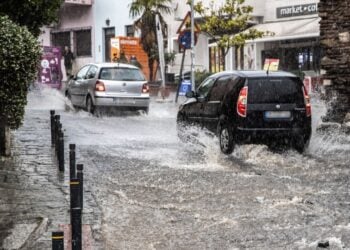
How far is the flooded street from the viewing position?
764 centimetres

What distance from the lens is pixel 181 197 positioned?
9789 millimetres

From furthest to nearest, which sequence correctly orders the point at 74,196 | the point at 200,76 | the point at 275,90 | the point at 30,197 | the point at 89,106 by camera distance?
the point at 200,76 → the point at 89,106 → the point at 275,90 → the point at 30,197 → the point at 74,196

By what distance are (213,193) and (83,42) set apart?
36884 millimetres

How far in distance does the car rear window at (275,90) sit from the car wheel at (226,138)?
0.66 m

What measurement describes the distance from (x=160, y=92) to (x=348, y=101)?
48.0 feet

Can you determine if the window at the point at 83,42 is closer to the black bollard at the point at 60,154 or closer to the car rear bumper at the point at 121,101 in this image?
the car rear bumper at the point at 121,101

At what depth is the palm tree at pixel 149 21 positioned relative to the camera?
34.9 metres

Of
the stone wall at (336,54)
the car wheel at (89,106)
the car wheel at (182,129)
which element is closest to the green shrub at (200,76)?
the car wheel at (89,106)

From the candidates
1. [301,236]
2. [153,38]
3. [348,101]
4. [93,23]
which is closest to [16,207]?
[301,236]

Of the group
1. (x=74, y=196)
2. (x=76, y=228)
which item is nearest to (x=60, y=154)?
(x=74, y=196)

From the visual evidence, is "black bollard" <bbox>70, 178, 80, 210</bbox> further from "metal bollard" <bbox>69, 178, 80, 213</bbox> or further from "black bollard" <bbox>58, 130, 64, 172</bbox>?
"black bollard" <bbox>58, 130, 64, 172</bbox>

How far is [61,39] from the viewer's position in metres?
48.2

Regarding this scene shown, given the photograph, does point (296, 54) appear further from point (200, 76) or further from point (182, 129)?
point (182, 129)

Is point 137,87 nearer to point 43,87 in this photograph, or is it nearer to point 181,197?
point 43,87
